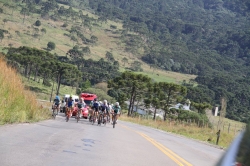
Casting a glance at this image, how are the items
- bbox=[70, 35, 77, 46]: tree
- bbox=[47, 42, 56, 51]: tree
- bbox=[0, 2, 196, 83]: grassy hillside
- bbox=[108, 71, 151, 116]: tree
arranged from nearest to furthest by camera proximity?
bbox=[108, 71, 151, 116]: tree → bbox=[47, 42, 56, 51]: tree → bbox=[0, 2, 196, 83]: grassy hillside → bbox=[70, 35, 77, 46]: tree

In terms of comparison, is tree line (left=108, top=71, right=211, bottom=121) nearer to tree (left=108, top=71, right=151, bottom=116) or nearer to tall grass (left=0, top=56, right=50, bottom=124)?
tree (left=108, top=71, right=151, bottom=116)

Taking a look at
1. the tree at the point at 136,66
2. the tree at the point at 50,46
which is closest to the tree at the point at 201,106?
the tree at the point at 50,46

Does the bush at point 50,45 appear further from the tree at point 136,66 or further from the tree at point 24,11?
the tree at point 24,11

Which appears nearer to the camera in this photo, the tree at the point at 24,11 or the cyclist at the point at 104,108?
the cyclist at the point at 104,108

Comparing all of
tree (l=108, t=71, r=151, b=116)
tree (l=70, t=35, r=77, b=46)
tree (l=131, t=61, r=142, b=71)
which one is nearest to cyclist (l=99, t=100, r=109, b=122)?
tree (l=108, t=71, r=151, b=116)

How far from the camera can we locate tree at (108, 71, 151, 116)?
222ft

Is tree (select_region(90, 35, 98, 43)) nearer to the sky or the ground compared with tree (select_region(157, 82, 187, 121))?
nearer to the sky

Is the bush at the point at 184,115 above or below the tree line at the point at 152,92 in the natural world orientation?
below

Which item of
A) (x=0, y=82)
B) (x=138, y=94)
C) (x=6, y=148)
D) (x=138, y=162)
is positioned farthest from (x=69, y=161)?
(x=138, y=94)

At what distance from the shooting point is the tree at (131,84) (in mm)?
67812

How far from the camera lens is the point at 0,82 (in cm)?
1338

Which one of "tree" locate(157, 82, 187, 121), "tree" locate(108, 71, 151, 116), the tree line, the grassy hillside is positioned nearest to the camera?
"tree" locate(157, 82, 187, 121)

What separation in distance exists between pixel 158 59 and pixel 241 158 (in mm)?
185977

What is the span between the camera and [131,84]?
224ft
